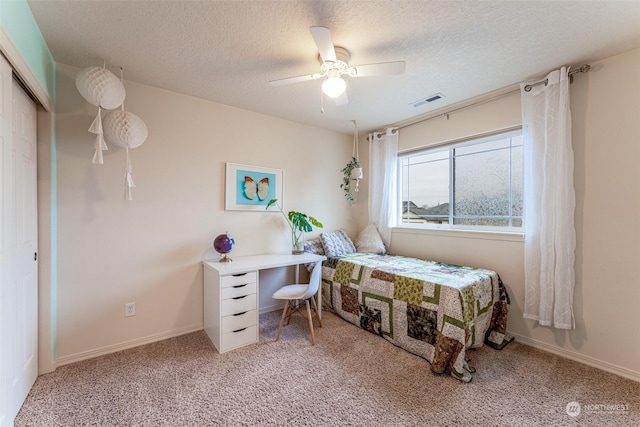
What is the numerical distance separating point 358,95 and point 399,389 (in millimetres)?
2507

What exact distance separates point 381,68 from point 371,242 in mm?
2198

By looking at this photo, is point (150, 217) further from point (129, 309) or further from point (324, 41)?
point (324, 41)

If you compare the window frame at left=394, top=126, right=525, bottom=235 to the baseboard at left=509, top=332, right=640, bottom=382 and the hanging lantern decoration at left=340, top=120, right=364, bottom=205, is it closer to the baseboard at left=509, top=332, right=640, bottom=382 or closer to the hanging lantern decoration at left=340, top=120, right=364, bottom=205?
the hanging lantern decoration at left=340, top=120, right=364, bottom=205

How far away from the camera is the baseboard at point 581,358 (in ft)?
6.12

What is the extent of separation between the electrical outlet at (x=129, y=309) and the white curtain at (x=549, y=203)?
3.44 metres

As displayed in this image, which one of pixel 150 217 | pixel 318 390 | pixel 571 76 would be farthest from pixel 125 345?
pixel 571 76

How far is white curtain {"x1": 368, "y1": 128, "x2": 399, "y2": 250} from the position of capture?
3408mm

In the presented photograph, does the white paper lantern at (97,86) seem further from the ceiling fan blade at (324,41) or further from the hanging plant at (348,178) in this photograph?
the hanging plant at (348,178)

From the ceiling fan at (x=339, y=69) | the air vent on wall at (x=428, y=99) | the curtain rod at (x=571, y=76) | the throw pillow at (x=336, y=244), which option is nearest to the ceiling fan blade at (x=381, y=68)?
the ceiling fan at (x=339, y=69)

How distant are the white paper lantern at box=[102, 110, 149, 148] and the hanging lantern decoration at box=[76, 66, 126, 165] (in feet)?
0.29

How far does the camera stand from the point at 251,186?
2.92 meters

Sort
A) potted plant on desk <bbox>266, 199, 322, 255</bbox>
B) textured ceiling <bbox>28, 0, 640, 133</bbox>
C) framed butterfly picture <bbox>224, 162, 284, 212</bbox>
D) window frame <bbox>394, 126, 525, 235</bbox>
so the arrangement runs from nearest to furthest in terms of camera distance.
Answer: textured ceiling <bbox>28, 0, 640, 133</bbox>
window frame <bbox>394, 126, 525, 235</bbox>
framed butterfly picture <bbox>224, 162, 284, 212</bbox>
potted plant on desk <bbox>266, 199, 322, 255</bbox>

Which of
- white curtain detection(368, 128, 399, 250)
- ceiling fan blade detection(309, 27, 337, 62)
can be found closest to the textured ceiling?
ceiling fan blade detection(309, 27, 337, 62)

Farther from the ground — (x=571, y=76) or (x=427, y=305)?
(x=571, y=76)
